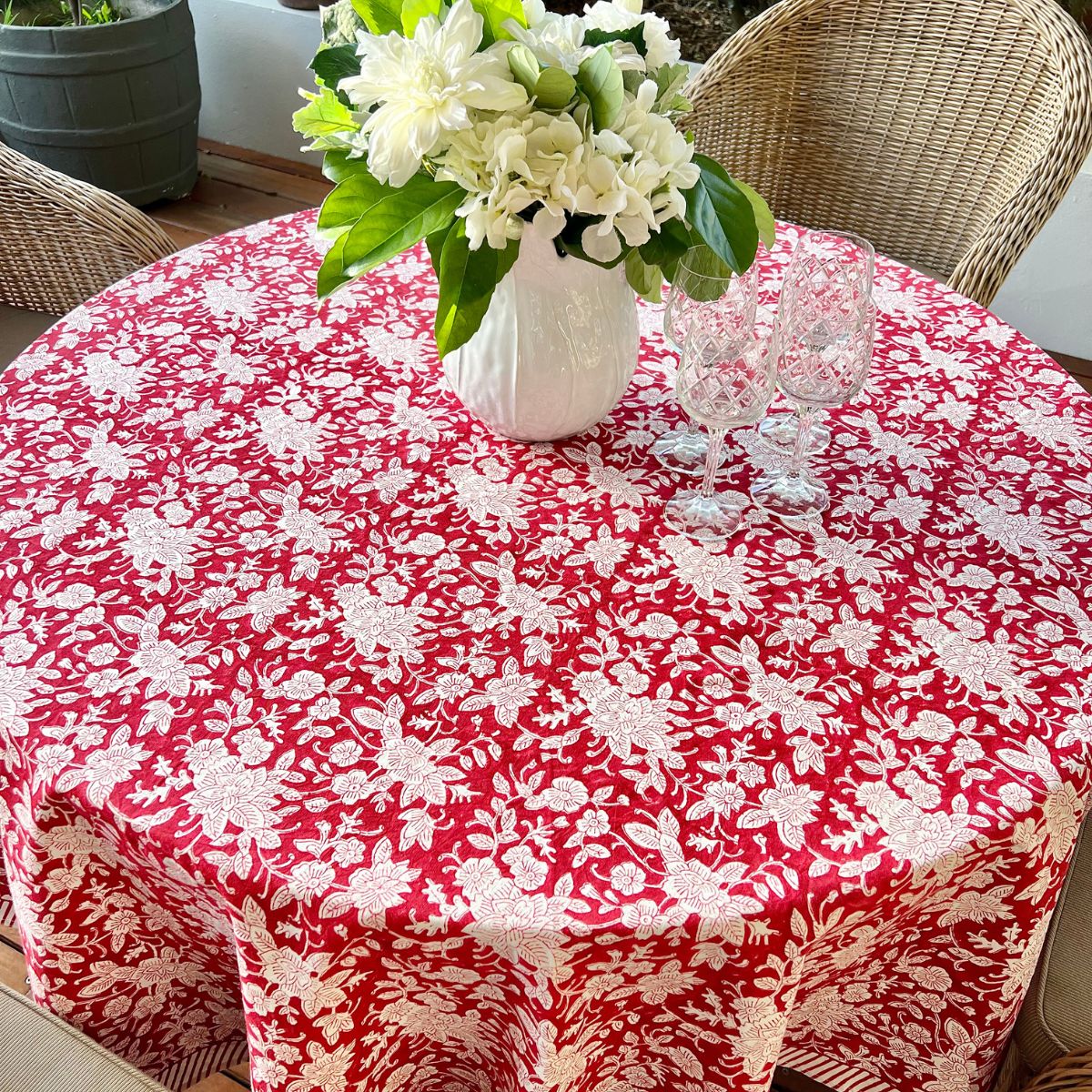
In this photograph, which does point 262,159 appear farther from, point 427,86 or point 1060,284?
point 427,86

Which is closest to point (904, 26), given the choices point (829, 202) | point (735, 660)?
point (829, 202)

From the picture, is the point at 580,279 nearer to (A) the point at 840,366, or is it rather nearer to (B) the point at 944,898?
(A) the point at 840,366

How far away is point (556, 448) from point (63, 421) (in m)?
0.50

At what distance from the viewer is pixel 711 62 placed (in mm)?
1887

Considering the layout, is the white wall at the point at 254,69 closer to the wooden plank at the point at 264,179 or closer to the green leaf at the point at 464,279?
the wooden plank at the point at 264,179

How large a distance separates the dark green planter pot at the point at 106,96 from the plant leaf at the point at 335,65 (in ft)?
7.76

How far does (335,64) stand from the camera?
1.00m

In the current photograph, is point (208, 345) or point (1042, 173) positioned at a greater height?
point (1042, 173)

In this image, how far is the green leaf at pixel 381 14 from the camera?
0.94 meters

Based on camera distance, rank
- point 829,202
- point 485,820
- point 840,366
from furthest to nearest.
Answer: point 829,202
point 840,366
point 485,820

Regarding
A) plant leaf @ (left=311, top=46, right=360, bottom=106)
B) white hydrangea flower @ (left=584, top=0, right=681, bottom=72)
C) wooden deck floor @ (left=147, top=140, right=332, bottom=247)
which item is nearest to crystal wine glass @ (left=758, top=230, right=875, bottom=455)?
white hydrangea flower @ (left=584, top=0, right=681, bottom=72)

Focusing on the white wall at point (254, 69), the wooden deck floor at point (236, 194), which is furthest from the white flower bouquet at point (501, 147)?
the white wall at point (254, 69)

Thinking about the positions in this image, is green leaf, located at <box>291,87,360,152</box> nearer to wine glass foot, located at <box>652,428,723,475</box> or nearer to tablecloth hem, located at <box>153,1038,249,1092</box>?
wine glass foot, located at <box>652,428,723,475</box>

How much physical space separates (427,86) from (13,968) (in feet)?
4.27
